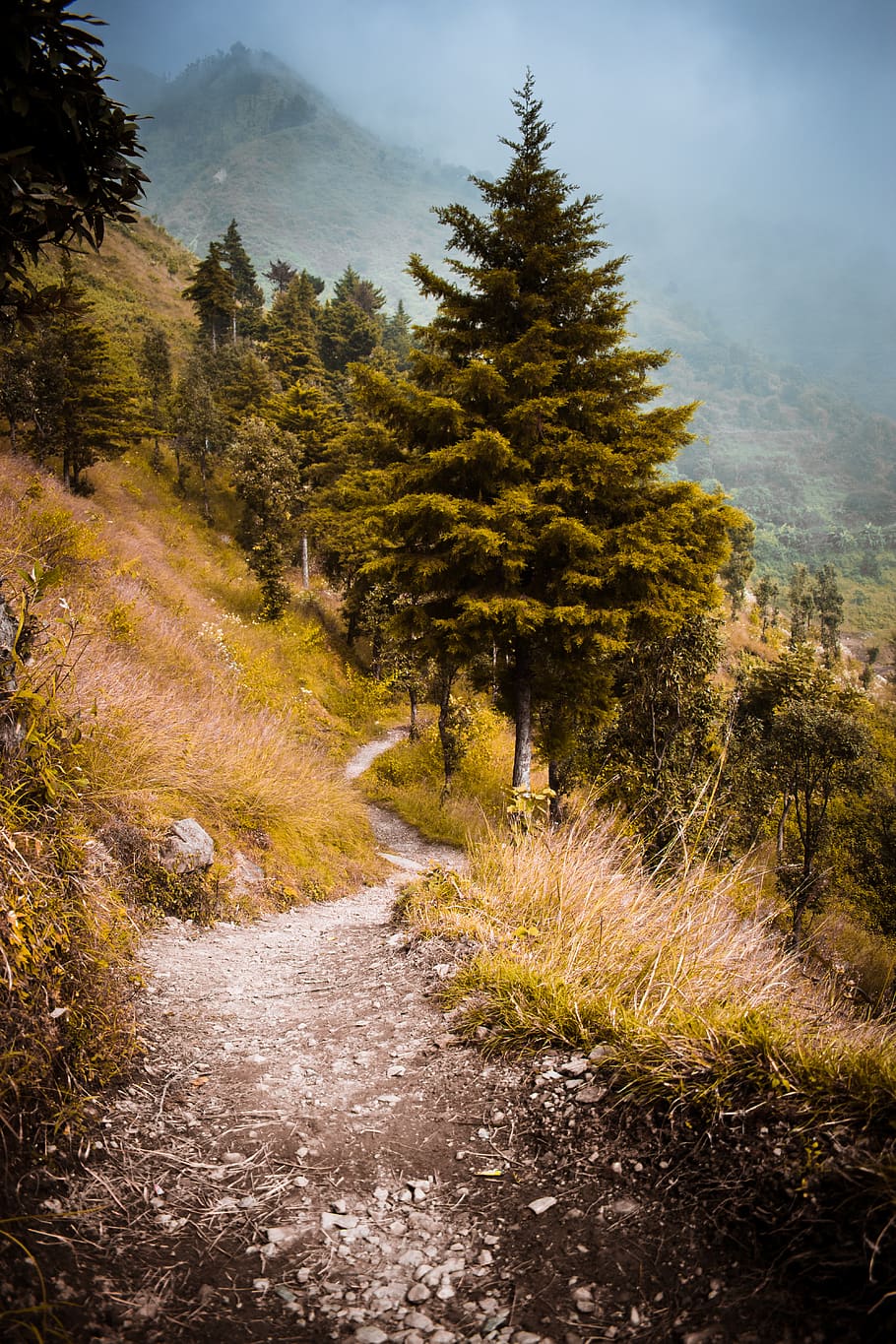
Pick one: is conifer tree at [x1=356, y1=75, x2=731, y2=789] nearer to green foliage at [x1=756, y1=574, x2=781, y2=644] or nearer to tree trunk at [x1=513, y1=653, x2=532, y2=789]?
tree trunk at [x1=513, y1=653, x2=532, y2=789]

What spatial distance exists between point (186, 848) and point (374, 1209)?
3.99m

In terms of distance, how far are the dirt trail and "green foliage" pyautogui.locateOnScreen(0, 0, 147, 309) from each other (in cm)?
377

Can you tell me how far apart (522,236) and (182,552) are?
17.6 metres

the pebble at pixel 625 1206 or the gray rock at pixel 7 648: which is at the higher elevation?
the gray rock at pixel 7 648

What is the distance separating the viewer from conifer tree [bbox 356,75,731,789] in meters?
9.98

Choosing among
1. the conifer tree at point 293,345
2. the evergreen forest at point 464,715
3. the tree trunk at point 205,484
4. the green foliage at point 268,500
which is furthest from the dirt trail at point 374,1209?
the conifer tree at point 293,345

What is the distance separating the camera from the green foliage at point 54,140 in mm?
2439

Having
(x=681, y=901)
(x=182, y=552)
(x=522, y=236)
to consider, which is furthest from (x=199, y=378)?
(x=681, y=901)

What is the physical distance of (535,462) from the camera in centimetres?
1088

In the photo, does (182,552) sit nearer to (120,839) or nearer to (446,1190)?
(120,839)

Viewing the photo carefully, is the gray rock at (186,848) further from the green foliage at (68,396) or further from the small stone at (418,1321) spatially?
the green foliage at (68,396)

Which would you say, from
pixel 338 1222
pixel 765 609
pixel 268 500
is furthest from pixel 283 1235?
pixel 765 609

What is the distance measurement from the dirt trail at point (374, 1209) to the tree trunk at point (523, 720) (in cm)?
820

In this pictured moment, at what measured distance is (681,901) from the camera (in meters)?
3.59
